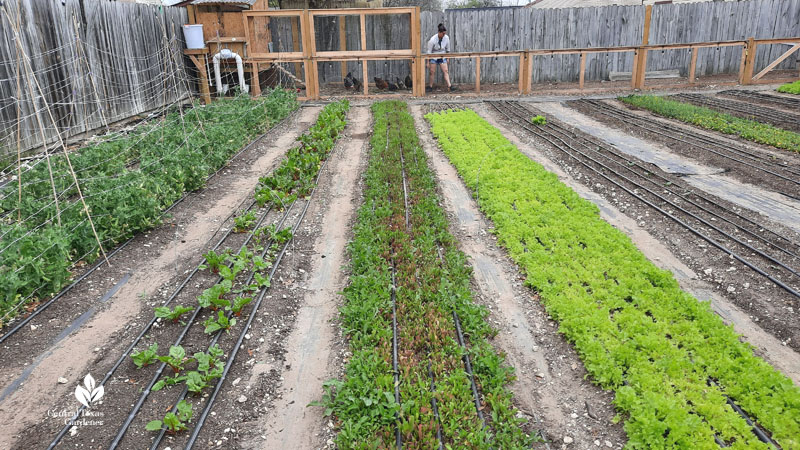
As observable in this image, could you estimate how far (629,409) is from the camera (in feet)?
12.3

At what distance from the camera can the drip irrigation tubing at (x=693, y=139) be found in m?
8.55

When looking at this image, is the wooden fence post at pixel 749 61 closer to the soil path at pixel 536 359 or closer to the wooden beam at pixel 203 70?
the soil path at pixel 536 359

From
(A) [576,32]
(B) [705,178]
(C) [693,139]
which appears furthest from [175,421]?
(A) [576,32]

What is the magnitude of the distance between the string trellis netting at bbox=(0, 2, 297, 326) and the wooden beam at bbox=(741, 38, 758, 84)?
12.8 meters

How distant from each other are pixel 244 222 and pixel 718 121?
9895 mm

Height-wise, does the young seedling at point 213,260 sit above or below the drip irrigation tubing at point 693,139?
below

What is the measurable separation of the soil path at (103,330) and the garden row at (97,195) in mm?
461

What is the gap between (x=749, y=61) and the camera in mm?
16078

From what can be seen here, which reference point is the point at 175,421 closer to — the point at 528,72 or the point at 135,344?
the point at 135,344

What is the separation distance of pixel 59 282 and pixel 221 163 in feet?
14.2

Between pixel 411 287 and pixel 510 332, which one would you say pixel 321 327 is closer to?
pixel 411 287

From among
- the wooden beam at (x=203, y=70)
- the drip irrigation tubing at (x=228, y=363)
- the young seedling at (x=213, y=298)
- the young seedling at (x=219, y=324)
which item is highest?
the wooden beam at (x=203, y=70)

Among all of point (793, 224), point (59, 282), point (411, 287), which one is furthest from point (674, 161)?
point (59, 282)
